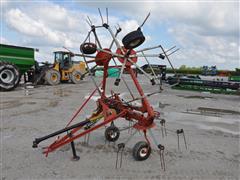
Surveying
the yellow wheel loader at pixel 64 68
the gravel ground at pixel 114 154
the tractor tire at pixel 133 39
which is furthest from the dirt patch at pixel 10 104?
the yellow wheel loader at pixel 64 68

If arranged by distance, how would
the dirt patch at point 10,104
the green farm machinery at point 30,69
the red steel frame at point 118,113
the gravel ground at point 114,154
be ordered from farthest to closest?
1. the green farm machinery at point 30,69
2. the dirt patch at point 10,104
3. the red steel frame at point 118,113
4. the gravel ground at point 114,154

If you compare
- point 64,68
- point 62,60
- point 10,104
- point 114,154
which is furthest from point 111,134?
point 62,60

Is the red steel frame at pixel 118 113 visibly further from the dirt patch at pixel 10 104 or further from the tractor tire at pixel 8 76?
the tractor tire at pixel 8 76

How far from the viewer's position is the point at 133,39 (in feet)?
10.4

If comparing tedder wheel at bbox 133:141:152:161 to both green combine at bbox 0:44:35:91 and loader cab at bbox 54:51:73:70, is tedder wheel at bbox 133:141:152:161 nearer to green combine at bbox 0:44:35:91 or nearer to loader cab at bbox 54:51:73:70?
green combine at bbox 0:44:35:91

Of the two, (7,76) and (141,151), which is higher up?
(7,76)

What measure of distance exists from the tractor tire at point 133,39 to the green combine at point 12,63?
366 inches

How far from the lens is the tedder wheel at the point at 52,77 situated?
14.1 m

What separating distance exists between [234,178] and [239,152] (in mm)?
1053

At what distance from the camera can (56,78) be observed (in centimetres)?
1475

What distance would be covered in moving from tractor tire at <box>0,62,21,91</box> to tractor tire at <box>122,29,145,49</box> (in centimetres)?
929

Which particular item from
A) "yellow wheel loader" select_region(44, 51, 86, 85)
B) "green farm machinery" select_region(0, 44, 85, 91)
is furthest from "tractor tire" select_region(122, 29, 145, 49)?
"yellow wheel loader" select_region(44, 51, 86, 85)

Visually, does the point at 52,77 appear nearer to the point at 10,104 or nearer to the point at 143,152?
the point at 10,104

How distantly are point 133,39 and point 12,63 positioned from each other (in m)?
9.99
